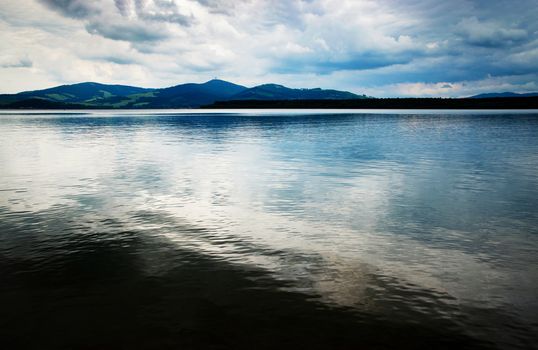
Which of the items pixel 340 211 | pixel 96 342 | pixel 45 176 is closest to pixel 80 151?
pixel 45 176

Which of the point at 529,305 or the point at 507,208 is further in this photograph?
the point at 507,208

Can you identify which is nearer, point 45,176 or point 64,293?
Answer: point 64,293

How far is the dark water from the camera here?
992 cm

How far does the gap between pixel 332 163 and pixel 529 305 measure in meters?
29.5

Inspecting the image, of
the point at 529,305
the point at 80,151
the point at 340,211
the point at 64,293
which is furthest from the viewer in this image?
the point at 80,151

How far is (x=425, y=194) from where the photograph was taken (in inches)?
1016

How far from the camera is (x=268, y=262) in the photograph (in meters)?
14.4

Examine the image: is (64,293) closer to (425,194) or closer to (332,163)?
(425,194)

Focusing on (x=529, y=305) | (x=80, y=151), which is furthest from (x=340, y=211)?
(x=80, y=151)

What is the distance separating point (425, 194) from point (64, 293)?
20945mm

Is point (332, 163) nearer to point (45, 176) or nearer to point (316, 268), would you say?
point (45, 176)

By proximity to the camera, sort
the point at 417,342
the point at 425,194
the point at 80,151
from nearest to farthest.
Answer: the point at 417,342, the point at 425,194, the point at 80,151

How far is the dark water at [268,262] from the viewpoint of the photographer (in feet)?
32.6

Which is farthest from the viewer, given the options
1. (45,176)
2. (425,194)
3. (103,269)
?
(45,176)
